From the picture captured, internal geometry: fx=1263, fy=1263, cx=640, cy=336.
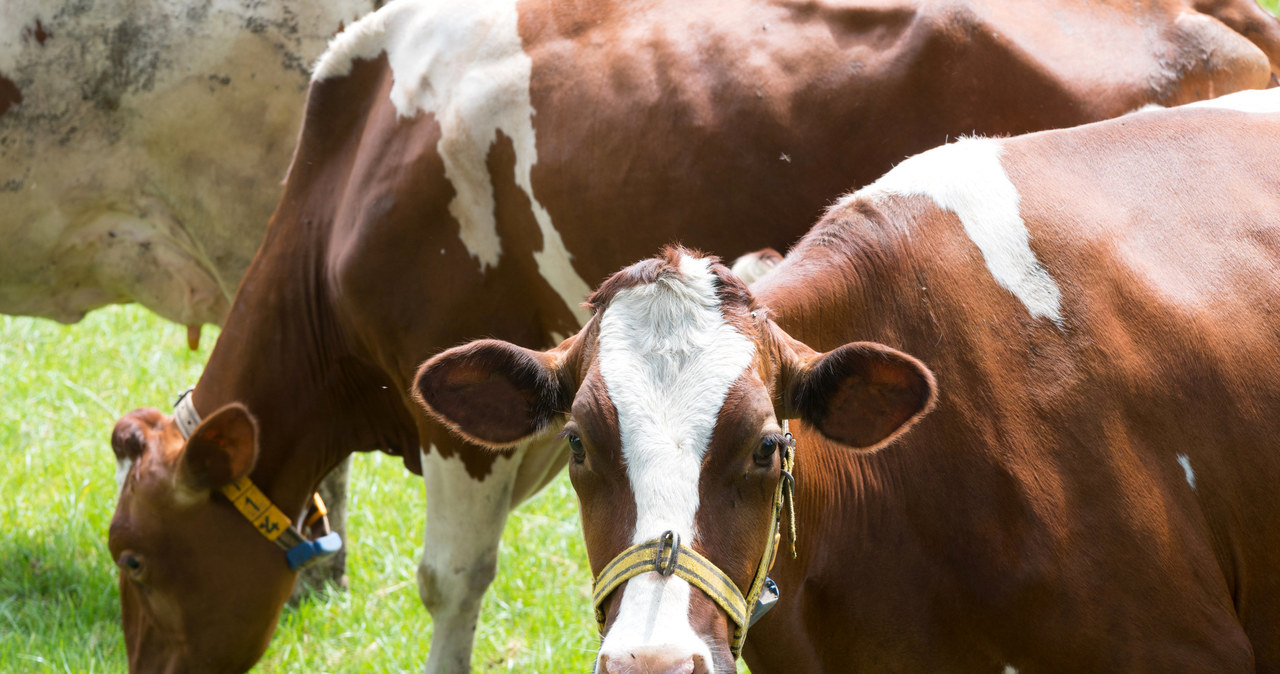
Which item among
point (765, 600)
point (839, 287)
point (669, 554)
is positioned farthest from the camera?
point (839, 287)

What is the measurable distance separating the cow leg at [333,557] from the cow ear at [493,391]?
3.44m

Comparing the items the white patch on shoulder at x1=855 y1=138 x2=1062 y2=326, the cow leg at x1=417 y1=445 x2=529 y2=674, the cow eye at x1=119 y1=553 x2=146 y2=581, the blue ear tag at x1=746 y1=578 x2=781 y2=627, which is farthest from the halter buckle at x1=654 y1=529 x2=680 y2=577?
the cow eye at x1=119 y1=553 x2=146 y2=581

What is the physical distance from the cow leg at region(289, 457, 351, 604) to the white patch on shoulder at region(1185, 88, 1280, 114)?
170 inches

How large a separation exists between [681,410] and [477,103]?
2.33 meters

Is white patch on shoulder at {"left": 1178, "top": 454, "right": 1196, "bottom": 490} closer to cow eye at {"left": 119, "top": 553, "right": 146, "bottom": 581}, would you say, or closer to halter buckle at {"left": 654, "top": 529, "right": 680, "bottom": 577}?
halter buckle at {"left": 654, "top": 529, "right": 680, "bottom": 577}

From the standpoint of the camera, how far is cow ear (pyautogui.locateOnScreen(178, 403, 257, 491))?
4.84 m

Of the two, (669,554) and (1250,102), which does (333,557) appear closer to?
(669,554)

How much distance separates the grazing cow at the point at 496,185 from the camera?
13.6 ft

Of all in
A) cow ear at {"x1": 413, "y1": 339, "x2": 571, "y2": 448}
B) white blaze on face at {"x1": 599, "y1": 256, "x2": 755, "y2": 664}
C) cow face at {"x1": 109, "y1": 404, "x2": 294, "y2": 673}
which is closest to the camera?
white blaze on face at {"x1": 599, "y1": 256, "x2": 755, "y2": 664}

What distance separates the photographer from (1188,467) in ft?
10.3

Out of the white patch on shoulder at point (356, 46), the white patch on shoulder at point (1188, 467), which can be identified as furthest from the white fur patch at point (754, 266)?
the white patch on shoulder at point (356, 46)

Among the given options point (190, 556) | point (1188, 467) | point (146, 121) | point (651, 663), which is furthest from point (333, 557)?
point (1188, 467)

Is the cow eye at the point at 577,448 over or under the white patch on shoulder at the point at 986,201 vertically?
over

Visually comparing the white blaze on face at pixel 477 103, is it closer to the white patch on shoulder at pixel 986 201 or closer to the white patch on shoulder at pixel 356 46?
the white patch on shoulder at pixel 356 46
